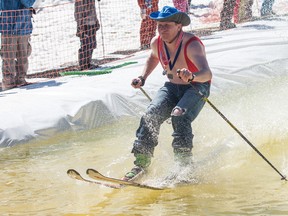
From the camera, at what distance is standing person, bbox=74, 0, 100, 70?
11688 millimetres

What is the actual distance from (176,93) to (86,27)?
503 centimetres

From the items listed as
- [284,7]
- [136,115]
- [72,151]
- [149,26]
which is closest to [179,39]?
[72,151]

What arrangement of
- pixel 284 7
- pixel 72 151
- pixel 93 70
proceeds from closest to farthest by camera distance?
pixel 72 151, pixel 93 70, pixel 284 7

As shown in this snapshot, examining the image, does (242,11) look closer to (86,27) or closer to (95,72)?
(86,27)

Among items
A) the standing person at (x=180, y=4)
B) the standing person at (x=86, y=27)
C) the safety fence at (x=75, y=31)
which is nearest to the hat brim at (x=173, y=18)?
the safety fence at (x=75, y=31)

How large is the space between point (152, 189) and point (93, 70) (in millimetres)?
4836

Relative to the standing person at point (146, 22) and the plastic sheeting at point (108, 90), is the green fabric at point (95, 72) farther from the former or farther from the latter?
the standing person at point (146, 22)

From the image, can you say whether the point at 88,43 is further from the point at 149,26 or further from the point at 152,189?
the point at 152,189

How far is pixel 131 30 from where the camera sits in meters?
15.1

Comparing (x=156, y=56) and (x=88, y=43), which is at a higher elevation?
(x=156, y=56)

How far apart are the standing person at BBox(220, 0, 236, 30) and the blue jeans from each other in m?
7.22

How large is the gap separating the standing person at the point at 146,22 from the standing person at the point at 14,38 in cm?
282

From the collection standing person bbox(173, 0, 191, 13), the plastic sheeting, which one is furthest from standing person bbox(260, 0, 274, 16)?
the plastic sheeting

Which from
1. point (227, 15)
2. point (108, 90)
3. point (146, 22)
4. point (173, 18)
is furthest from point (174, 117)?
point (227, 15)
